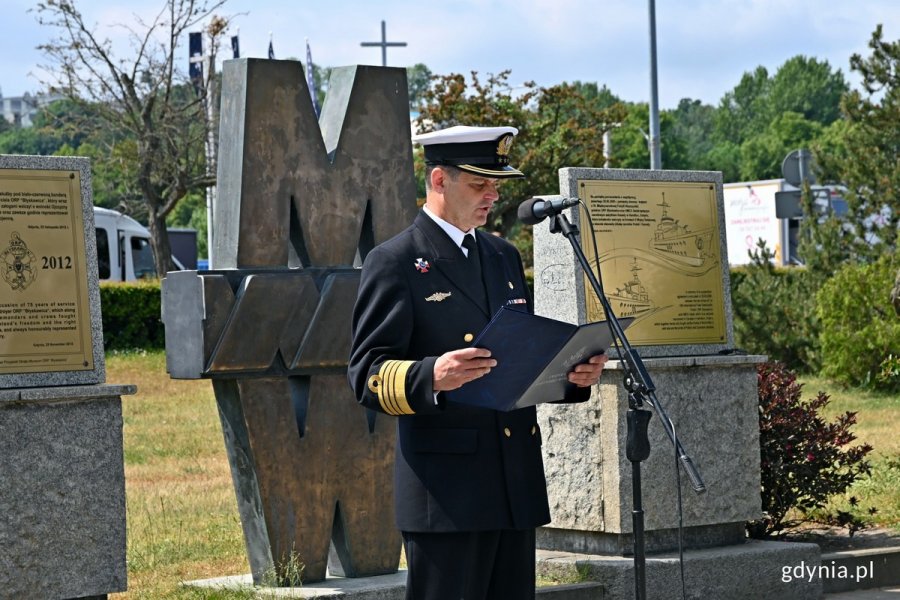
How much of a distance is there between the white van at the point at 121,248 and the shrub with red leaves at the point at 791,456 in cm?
2797

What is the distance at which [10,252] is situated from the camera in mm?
5762

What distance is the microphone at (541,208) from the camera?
4.73m

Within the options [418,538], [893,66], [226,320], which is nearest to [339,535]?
[226,320]

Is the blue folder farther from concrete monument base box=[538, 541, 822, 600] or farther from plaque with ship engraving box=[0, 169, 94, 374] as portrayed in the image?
concrete monument base box=[538, 541, 822, 600]

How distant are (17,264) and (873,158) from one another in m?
16.4

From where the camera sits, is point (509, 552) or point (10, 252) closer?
point (509, 552)

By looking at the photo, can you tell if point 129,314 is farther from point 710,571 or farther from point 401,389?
point 401,389

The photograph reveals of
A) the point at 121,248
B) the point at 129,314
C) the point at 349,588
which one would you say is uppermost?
the point at 121,248

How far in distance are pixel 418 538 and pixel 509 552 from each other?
282mm

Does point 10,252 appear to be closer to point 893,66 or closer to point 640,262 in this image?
point 640,262

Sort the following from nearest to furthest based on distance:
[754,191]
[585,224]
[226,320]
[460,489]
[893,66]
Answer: [460,489] < [226,320] < [585,224] < [893,66] < [754,191]

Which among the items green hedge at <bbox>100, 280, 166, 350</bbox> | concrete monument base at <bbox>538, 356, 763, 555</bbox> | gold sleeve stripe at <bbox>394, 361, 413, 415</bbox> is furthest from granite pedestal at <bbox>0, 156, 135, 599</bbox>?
green hedge at <bbox>100, 280, 166, 350</bbox>

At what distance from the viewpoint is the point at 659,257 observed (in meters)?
7.92

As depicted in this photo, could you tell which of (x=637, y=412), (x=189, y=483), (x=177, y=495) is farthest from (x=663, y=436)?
(x=189, y=483)
